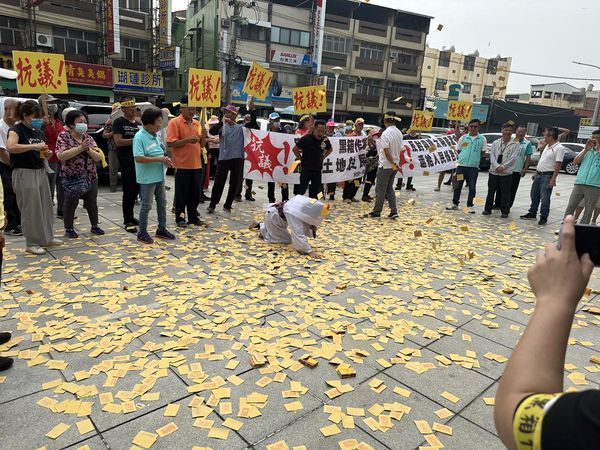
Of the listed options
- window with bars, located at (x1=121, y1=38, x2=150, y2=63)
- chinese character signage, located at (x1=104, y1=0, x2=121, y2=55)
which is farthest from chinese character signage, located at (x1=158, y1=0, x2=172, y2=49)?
chinese character signage, located at (x1=104, y1=0, x2=121, y2=55)

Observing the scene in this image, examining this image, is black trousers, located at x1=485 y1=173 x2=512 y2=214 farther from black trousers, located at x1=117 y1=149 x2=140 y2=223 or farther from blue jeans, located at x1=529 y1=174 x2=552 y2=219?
black trousers, located at x1=117 y1=149 x2=140 y2=223

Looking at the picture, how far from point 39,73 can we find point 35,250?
2874mm

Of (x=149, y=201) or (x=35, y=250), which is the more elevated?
(x=149, y=201)

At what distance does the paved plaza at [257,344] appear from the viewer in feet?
7.96

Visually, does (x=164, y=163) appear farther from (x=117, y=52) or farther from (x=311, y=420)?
(x=117, y=52)

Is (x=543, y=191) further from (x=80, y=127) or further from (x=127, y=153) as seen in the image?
(x=80, y=127)

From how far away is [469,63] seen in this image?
169ft

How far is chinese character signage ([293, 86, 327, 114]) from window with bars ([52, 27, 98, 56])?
63.3 feet

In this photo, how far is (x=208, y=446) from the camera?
2.26m

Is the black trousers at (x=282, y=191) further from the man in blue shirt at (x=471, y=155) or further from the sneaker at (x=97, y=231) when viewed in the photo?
the man in blue shirt at (x=471, y=155)

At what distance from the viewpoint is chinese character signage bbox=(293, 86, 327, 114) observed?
8.61 m

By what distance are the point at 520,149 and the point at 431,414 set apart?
25.2ft

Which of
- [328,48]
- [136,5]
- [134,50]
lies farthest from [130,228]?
[328,48]

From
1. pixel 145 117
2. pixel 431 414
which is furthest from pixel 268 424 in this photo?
pixel 145 117
